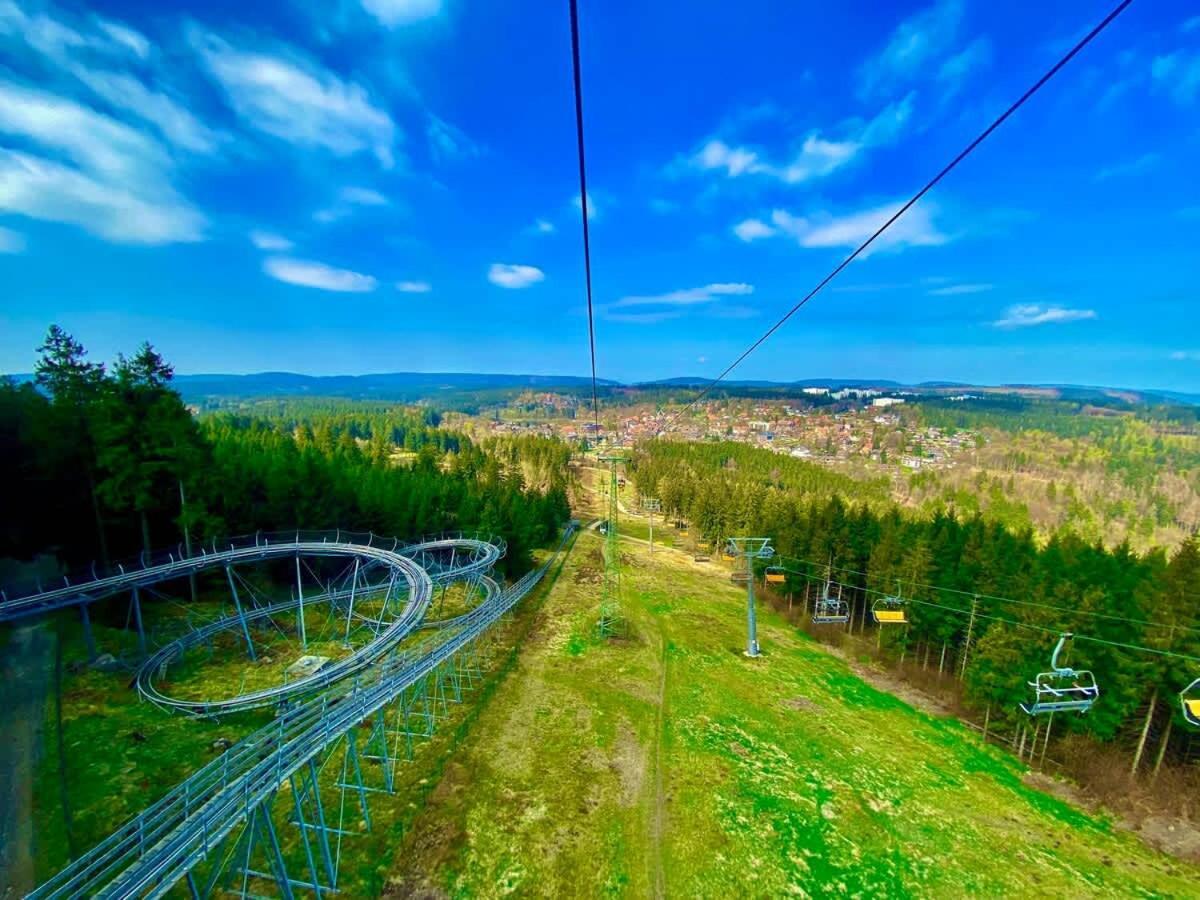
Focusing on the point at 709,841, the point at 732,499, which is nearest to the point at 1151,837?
the point at 709,841

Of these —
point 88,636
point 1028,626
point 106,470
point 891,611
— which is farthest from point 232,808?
point 891,611

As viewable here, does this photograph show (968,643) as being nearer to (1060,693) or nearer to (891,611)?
(891,611)

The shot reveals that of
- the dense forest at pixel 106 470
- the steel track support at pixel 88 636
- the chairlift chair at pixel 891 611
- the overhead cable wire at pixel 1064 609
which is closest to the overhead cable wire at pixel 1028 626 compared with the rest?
the chairlift chair at pixel 891 611

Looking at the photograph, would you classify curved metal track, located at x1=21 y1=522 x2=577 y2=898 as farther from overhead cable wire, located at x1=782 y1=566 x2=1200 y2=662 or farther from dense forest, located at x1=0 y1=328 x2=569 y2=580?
overhead cable wire, located at x1=782 y1=566 x2=1200 y2=662

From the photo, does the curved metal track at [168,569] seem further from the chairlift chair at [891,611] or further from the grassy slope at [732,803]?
the chairlift chair at [891,611]

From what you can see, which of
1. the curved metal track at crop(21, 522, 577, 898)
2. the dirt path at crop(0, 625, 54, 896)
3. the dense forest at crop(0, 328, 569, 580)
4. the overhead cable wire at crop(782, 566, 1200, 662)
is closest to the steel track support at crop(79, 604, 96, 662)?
the curved metal track at crop(21, 522, 577, 898)

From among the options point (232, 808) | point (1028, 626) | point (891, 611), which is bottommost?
point (891, 611)
